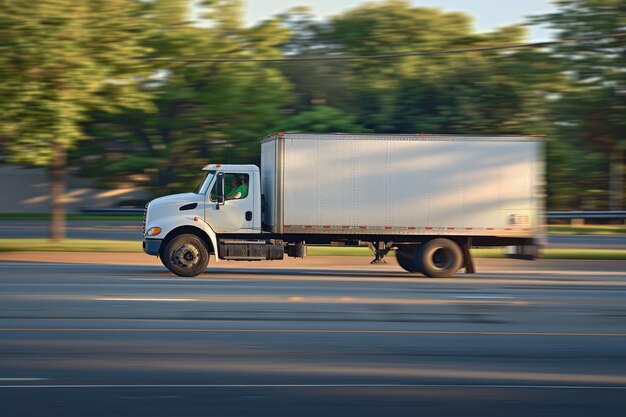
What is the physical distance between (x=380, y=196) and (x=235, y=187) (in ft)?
9.96

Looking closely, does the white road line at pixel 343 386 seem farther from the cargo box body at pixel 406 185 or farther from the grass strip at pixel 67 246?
the grass strip at pixel 67 246

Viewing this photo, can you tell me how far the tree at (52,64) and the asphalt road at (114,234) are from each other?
8689 millimetres

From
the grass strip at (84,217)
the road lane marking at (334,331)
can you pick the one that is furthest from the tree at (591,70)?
the road lane marking at (334,331)

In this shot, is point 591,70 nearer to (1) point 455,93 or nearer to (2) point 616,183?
(1) point 455,93

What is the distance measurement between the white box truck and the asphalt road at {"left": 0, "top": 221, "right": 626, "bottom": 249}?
12.9 m

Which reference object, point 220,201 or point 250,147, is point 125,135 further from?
point 220,201

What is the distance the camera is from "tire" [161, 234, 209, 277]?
19.4 metres

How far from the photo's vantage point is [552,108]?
46125mm

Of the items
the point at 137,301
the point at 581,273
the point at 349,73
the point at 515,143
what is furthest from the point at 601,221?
the point at 137,301

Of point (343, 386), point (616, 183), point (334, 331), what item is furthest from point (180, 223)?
point (616, 183)

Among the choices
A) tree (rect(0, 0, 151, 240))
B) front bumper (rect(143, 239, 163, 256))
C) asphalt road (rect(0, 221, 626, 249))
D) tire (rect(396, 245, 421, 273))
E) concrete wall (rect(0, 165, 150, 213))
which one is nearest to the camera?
front bumper (rect(143, 239, 163, 256))

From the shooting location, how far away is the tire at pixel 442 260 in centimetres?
2019

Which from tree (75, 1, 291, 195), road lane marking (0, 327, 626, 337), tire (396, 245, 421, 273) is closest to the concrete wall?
tree (75, 1, 291, 195)

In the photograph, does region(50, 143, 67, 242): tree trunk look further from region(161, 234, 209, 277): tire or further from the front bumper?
region(161, 234, 209, 277): tire
